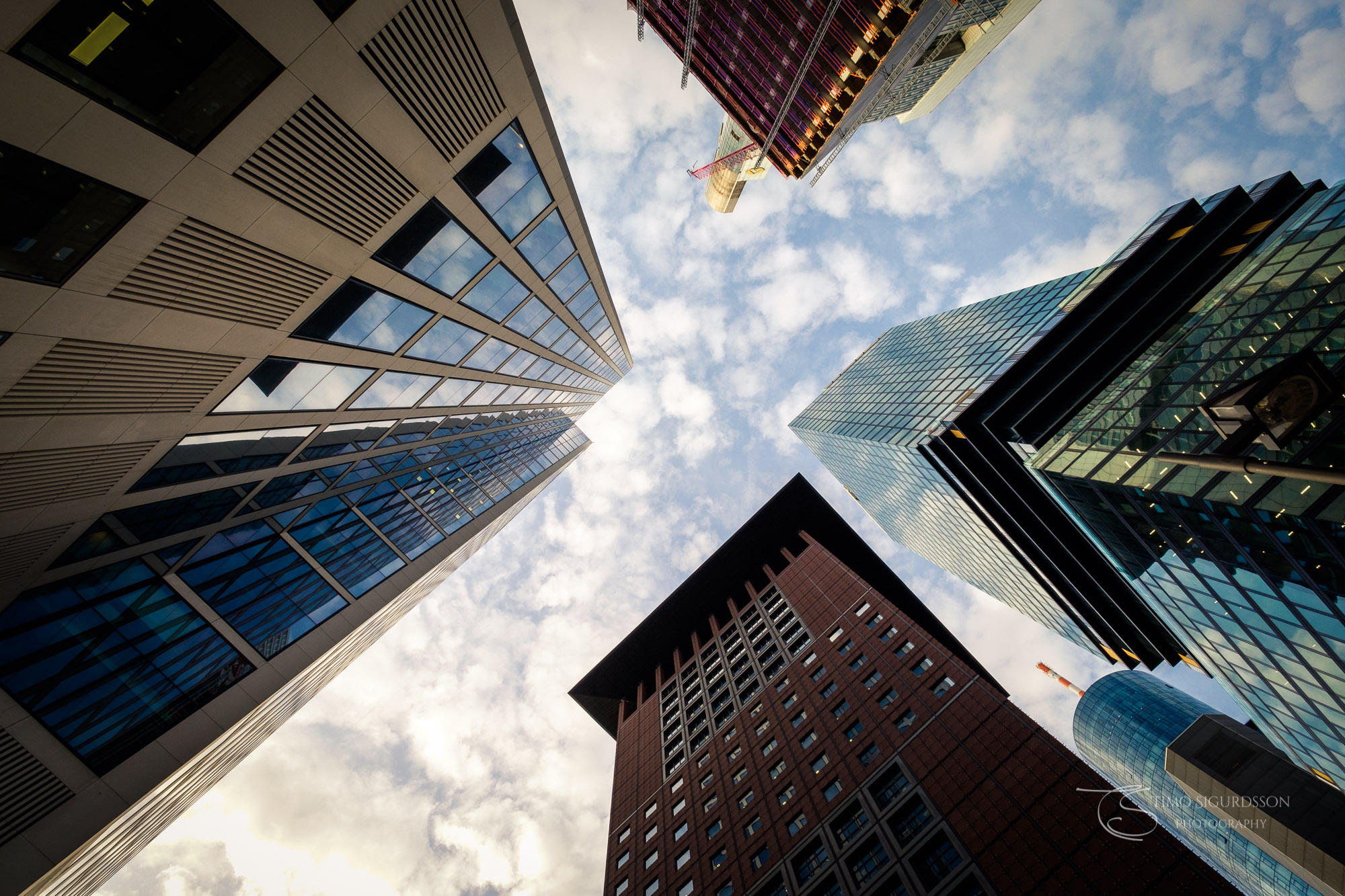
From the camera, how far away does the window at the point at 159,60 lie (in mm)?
7156

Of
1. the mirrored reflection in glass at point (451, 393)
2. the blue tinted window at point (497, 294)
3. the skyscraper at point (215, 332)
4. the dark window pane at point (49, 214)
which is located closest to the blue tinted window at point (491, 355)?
the skyscraper at point (215, 332)

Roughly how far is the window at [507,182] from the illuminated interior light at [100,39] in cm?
780

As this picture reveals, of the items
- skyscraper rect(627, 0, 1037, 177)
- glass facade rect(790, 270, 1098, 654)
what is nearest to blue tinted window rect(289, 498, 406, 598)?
glass facade rect(790, 270, 1098, 654)

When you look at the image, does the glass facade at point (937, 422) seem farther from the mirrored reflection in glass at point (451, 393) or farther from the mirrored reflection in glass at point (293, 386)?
the mirrored reflection in glass at point (293, 386)

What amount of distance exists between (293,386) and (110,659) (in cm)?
1115

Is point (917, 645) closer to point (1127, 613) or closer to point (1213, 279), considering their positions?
point (1127, 613)

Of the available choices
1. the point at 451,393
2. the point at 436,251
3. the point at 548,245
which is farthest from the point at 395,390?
the point at 548,245

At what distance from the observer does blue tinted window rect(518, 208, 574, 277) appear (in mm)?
20906

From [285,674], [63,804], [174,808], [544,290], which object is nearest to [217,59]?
[544,290]

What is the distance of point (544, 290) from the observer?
25.4 meters

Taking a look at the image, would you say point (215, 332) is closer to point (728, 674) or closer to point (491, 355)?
point (491, 355)

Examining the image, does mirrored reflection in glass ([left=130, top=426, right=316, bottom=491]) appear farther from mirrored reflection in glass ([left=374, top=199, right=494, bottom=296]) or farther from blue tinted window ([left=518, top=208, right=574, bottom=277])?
blue tinted window ([left=518, top=208, right=574, bottom=277])
